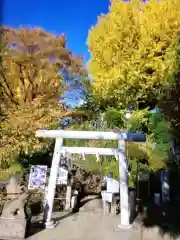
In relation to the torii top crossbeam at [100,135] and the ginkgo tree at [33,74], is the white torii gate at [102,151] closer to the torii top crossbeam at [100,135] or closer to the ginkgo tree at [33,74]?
the torii top crossbeam at [100,135]

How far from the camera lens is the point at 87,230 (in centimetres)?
545

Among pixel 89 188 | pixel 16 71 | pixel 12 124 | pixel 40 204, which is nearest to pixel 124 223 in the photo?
pixel 40 204

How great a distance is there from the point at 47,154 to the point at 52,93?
3.75m

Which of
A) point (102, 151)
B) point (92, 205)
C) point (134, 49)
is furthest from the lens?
point (134, 49)

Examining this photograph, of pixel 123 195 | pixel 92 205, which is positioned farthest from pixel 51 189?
pixel 92 205

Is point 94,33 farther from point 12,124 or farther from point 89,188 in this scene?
point 89,188

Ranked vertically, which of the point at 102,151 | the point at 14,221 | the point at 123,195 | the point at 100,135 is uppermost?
the point at 100,135

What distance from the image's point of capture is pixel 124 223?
5.70 metres

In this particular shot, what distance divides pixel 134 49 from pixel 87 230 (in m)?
9.74

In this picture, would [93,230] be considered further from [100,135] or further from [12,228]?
[100,135]

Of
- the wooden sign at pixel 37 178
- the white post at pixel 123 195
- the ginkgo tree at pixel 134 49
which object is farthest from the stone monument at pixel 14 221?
the ginkgo tree at pixel 134 49

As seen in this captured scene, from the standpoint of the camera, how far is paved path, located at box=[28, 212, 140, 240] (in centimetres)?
499

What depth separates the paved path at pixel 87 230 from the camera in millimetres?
4990

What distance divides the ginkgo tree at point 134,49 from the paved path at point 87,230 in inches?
284
